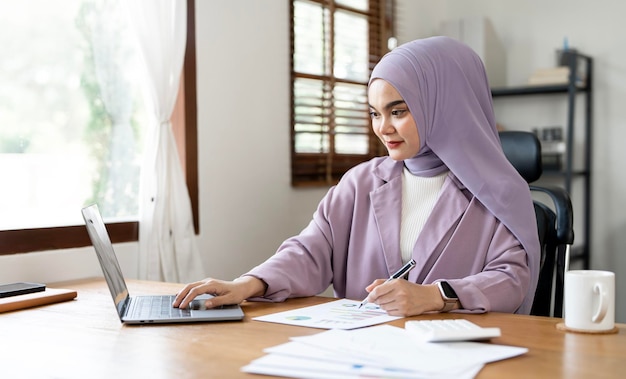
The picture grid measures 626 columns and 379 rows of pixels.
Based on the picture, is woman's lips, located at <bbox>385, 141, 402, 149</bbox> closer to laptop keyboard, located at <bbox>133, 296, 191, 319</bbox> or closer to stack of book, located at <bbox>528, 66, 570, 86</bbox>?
laptop keyboard, located at <bbox>133, 296, 191, 319</bbox>

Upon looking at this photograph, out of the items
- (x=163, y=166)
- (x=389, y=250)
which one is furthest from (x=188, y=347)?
(x=163, y=166)

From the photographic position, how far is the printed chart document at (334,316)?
1456 millimetres

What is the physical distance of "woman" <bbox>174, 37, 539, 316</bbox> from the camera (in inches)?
71.2

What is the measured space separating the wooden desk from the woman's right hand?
38 mm

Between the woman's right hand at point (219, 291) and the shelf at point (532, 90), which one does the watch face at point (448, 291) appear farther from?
the shelf at point (532, 90)

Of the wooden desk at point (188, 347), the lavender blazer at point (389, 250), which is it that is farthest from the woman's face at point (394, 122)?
the wooden desk at point (188, 347)

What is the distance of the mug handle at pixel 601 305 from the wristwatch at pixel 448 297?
0.30 metres

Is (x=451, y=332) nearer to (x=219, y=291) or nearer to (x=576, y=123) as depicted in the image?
(x=219, y=291)

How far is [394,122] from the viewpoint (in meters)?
1.90

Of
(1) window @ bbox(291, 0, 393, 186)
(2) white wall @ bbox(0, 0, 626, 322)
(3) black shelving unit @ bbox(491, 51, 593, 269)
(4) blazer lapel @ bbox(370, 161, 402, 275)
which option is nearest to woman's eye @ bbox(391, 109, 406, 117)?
(4) blazer lapel @ bbox(370, 161, 402, 275)

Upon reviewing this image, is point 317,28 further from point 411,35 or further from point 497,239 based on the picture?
point 497,239

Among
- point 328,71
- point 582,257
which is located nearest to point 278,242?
point 328,71

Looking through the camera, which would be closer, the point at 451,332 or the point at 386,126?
the point at 451,332

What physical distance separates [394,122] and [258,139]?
126 cm
